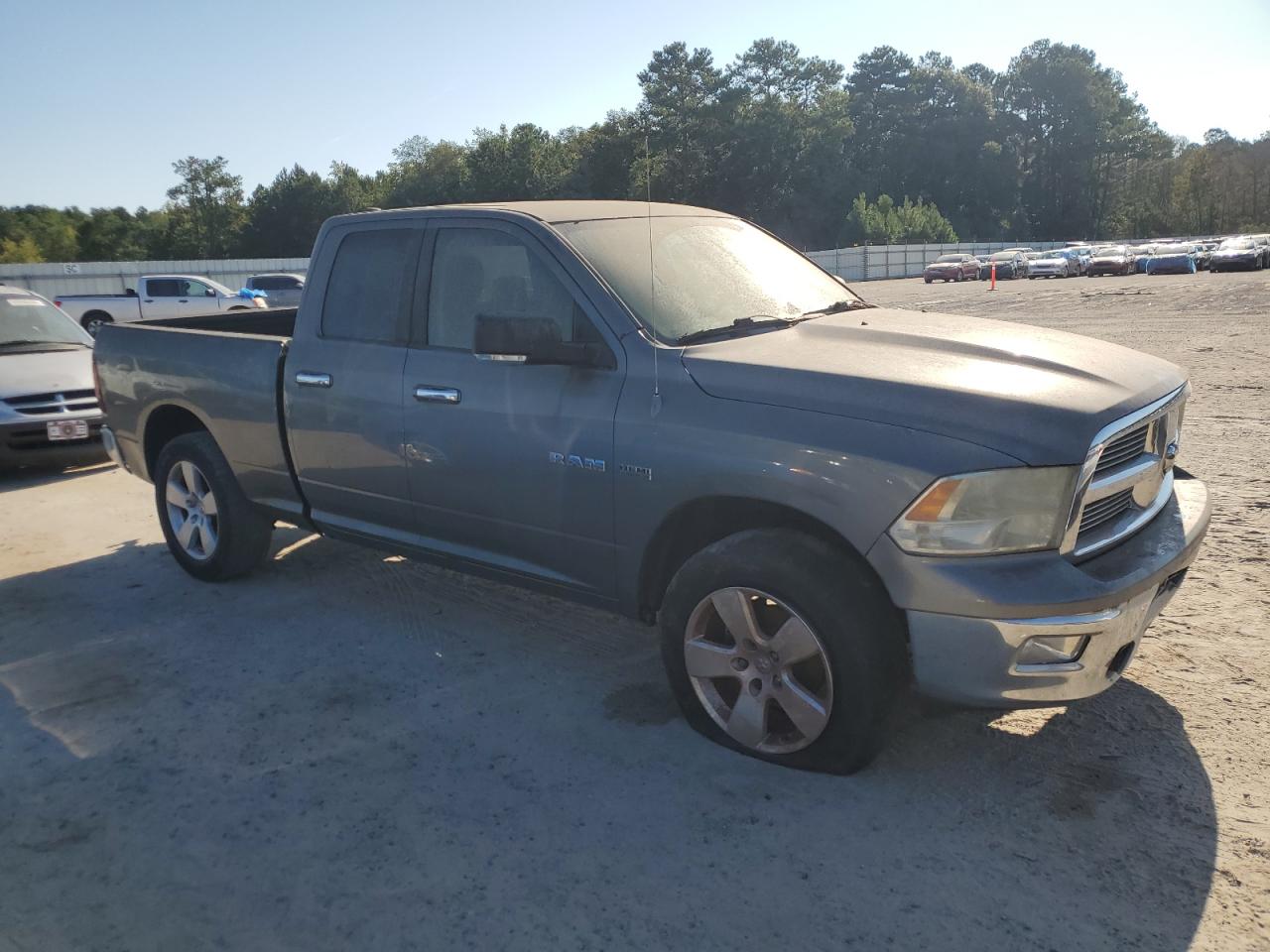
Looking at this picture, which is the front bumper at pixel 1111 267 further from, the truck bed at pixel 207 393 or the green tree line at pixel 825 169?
the truck bed at pixel 207 393

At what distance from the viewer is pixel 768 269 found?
458 centimetres

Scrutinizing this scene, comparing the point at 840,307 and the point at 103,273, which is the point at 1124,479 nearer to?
the point at 840,307

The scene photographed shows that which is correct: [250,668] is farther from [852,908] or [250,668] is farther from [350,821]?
[852,908]

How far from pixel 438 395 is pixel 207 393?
73.4 inches

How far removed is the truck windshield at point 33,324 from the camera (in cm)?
958

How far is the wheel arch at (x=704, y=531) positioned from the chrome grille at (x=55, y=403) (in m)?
7.01

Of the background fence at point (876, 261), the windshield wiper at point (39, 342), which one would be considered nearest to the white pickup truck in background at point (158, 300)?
the windshield wiper at point (39, 342)

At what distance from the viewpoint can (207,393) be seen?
17.8ft

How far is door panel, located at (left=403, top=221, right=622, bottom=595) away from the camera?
3805mm

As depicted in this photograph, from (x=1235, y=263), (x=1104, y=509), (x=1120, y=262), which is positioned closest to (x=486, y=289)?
(x=1104, y=509)

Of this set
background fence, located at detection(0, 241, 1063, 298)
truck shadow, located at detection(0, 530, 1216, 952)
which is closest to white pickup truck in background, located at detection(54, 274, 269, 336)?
background fence, located at detection(0, 241, 1063, 298)

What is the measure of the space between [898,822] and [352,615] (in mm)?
3045

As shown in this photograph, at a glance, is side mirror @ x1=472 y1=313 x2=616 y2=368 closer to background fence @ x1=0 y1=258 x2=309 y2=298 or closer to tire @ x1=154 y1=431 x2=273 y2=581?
tire @ x1=154 y1=431 x2=273 y2=581

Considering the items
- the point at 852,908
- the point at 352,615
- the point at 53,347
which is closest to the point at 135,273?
the point at 53,347
